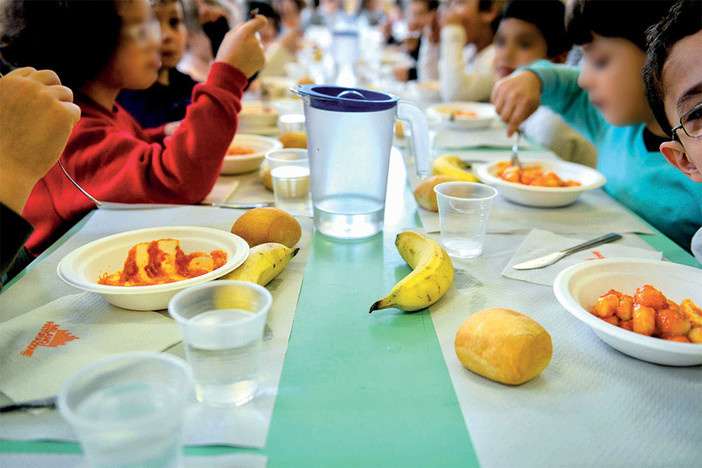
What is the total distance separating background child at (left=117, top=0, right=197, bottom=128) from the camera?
1.92m

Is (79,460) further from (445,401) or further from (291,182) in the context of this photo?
(291,182)

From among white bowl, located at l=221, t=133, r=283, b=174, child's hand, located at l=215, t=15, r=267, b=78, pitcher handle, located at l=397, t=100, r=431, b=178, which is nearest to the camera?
pitcher handle, located at l=397, t=100, r=431, b=178

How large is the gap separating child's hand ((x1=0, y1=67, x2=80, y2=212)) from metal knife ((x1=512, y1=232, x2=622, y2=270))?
0.78m

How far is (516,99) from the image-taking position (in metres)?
1.54

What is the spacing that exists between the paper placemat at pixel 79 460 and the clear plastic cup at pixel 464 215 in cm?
57

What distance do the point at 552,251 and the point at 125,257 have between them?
76cm

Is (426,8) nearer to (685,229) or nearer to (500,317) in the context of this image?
(685,229)

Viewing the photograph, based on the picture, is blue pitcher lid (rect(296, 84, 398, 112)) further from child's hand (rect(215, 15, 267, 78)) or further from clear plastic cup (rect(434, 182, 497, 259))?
child's hand (rect(215, 15, 267, 78))

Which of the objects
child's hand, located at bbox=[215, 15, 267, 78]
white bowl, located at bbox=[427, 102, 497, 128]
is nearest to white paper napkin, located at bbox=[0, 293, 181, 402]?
child's hand, located at bbox=[215, 15, 267, 78]

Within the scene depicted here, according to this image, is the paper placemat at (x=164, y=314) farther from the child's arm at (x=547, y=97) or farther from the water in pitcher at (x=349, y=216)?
the child's arm at (x=547, y=97)

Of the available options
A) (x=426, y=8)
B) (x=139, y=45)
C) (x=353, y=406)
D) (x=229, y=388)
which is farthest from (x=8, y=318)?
(x=426, y=8)

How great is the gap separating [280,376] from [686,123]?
68 centimetres

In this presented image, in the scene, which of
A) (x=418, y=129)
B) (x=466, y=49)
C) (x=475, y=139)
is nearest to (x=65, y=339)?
(x=418, y=129)

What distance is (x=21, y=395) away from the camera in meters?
0.54
